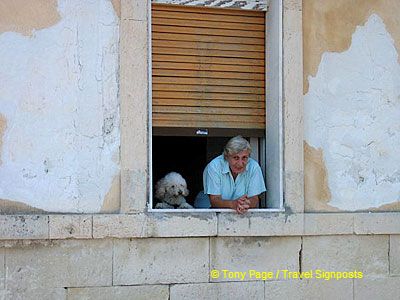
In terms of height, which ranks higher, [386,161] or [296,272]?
[386,161]

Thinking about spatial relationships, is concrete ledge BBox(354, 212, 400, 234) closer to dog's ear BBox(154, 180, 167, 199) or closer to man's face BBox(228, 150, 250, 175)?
man's face BBox(228, 150, 250, 175)

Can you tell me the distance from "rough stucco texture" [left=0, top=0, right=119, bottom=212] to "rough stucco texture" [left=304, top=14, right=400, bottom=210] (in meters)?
1.71

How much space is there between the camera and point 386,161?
6020mm

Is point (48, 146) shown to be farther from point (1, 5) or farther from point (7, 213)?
point (1, 5)

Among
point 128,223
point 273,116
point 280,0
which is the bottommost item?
point 128,223

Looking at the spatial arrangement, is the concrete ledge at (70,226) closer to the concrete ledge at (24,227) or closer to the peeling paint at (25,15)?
the concrete ledge at (24,227)

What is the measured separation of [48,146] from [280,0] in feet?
7.38

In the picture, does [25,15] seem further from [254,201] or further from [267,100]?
[254,201]

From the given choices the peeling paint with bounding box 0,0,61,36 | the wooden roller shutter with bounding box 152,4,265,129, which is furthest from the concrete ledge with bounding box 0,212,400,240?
the peeling paint with bounding box 0,0,61,36

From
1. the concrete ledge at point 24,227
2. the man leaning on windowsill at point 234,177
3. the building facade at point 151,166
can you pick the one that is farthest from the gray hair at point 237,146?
the concrete ledge at point 24,227

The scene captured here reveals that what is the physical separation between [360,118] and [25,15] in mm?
2903

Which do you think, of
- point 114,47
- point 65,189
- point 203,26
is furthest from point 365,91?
point 65,189

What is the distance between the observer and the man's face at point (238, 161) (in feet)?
18.5

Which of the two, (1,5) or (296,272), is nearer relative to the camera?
(1,5)
